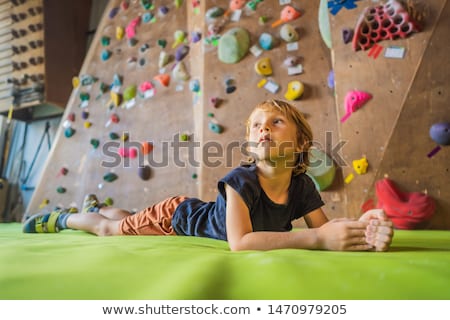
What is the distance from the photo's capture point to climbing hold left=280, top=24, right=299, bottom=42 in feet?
6.43

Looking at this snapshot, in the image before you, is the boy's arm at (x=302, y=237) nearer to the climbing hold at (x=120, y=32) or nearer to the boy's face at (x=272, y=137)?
the boy's face at (x=272, y=137)

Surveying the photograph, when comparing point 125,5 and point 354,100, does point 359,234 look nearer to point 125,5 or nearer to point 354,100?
point 354,100

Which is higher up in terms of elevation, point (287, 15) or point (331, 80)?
point (287, 15)

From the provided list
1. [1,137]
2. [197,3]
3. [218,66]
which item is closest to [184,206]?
[218,66]

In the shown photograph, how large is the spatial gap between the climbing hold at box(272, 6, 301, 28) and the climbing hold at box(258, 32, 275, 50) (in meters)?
0.08

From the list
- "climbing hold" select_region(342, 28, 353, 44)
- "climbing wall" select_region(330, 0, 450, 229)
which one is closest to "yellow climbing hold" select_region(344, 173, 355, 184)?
"climbing wall" select_region(330, 0, 450, 229)

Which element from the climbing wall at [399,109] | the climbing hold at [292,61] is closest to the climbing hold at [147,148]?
the climbing hold at [292,61]

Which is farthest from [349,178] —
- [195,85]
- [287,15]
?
[195,85]

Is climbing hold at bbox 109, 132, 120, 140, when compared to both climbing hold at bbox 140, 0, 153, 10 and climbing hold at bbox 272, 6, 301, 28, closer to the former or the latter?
climbing hold at bbox 140, 0, 153, 10

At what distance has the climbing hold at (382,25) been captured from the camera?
1.55 m

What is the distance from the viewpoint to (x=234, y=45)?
206 cm

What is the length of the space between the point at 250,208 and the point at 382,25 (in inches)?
47.4

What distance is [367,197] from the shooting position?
157cm

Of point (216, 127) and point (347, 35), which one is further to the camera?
point (216, 127)
